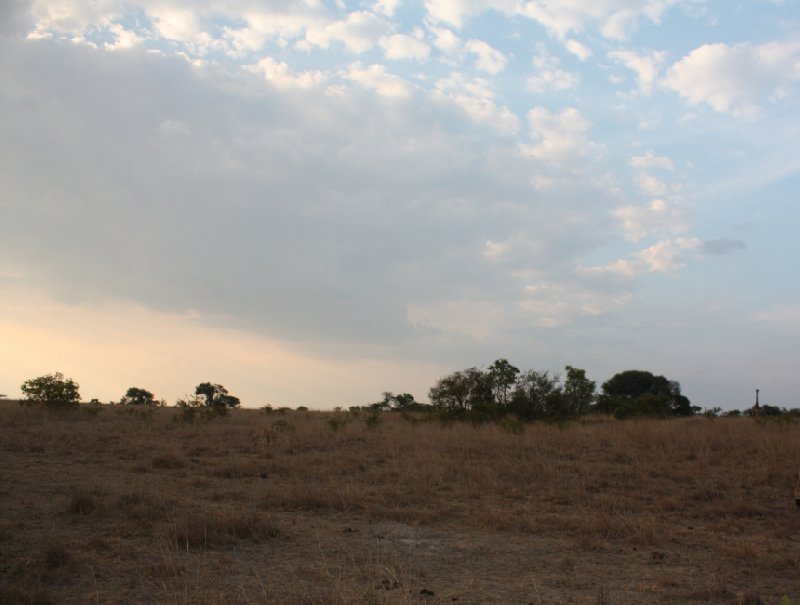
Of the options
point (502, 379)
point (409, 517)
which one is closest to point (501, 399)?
point (502, 379)

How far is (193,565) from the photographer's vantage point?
244 inches

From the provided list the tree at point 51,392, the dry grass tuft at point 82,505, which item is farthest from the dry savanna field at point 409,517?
the tree at point 51,392

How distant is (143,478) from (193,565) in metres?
6.00

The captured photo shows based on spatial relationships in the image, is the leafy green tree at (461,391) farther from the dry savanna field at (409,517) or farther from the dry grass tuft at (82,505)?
the dry grass tuft at (82,505)

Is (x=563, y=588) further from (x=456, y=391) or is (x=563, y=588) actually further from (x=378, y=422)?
(x=456, y=391)

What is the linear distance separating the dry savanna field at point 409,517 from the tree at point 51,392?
7518 millimetres

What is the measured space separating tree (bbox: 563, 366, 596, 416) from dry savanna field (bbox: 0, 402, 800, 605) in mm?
8916

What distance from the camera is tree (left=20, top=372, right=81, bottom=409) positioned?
78.8 feet

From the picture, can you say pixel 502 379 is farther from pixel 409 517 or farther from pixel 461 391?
pixel 409 517

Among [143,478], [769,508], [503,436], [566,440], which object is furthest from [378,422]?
[769,508]

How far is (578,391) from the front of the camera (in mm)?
27578

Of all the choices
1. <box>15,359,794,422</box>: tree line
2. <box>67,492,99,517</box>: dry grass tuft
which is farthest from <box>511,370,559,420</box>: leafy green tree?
<box>67,492,99,517</box>: dry grass tuft

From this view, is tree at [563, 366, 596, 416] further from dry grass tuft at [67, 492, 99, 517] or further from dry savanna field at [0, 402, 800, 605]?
dry grass tuft at [67, 492, 99, 517]

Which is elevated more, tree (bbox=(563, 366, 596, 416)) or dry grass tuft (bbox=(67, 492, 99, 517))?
tree (bbox=(563, 366, 596, 416))
